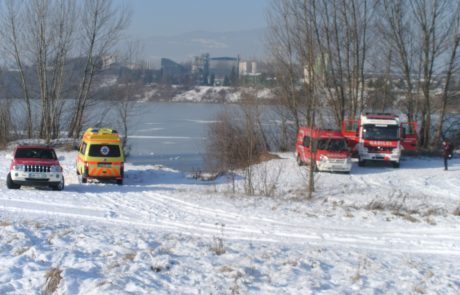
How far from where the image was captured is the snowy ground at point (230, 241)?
30.8ft

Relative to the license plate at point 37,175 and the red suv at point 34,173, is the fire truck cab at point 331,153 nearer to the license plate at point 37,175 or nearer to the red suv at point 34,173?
the red suv at point 34,173

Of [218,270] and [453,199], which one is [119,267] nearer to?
[218,270]

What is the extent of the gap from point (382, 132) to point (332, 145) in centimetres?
370

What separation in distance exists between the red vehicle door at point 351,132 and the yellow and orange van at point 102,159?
45.3 ft

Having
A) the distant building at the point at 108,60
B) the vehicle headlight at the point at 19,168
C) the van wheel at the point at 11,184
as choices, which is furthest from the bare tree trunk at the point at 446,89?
the van wheel at the point at 11,184

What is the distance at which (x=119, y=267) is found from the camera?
9.78 meters

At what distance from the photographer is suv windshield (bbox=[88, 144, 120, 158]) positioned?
26.9 m

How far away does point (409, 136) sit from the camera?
37969mm

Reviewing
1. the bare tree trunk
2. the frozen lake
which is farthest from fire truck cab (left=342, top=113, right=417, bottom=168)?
the bare tree trunk

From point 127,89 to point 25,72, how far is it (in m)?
9.70

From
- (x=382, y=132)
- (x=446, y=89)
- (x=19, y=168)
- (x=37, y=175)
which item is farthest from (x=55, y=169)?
(x=446, y=89)

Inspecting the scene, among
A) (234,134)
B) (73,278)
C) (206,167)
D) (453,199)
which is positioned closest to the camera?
(73,278)

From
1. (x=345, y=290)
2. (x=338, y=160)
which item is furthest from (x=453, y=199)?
(x=345, y=290)

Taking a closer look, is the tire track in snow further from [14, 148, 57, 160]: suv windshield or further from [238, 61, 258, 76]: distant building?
[238, 61, 258, 76]: distant building
